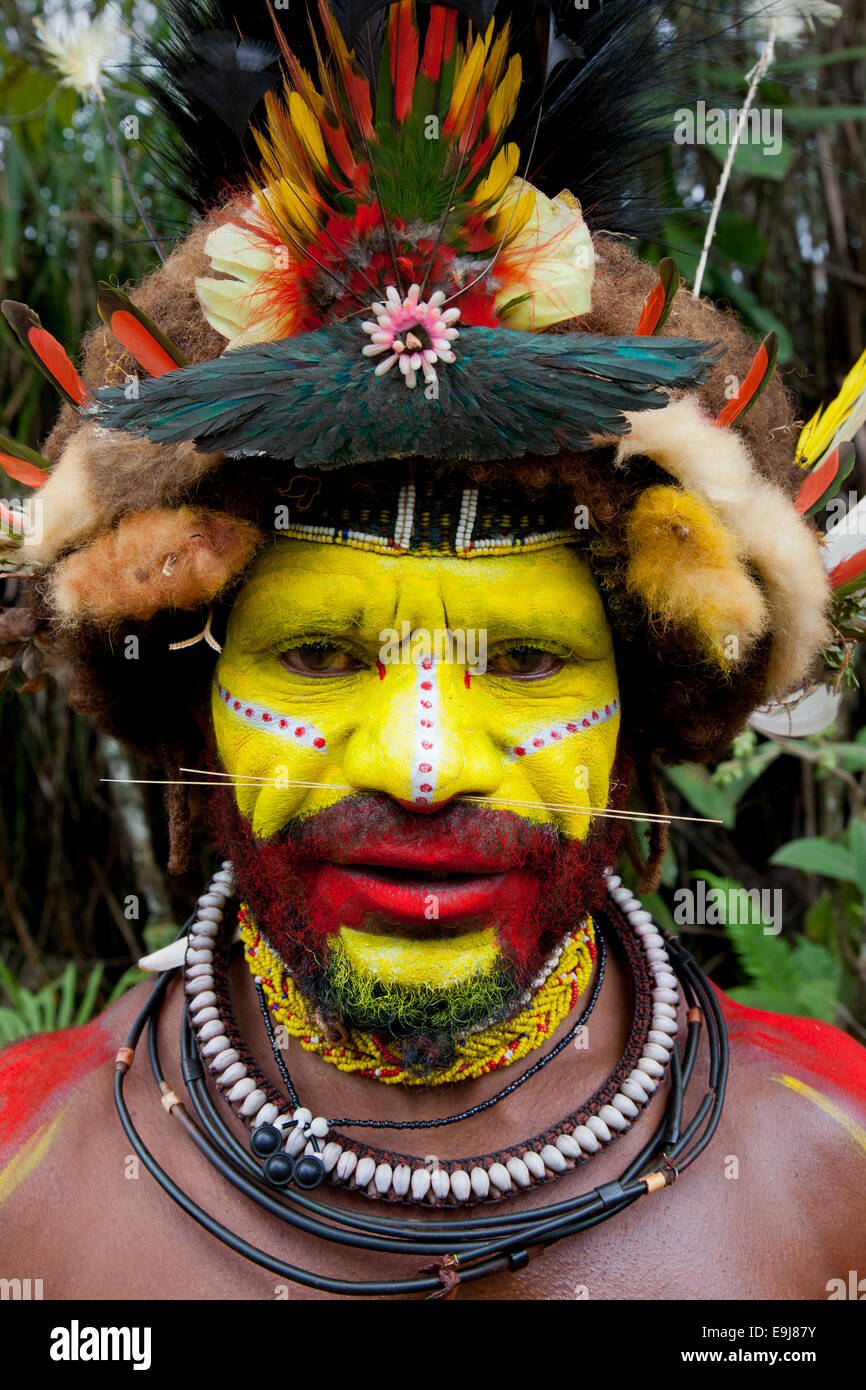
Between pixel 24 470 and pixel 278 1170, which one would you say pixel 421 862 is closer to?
pixel 278 1170

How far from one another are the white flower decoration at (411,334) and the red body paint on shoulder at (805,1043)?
1234mm

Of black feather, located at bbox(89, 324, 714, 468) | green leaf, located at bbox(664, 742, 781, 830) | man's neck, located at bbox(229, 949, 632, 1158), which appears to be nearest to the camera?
black feather, located at bbox(89, 324, 714, 468)

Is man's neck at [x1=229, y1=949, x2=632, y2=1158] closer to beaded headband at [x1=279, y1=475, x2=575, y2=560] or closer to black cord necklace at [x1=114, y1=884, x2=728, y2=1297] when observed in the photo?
black cord necklace at [x1=114, y1=884, x2=728, y2=1297]

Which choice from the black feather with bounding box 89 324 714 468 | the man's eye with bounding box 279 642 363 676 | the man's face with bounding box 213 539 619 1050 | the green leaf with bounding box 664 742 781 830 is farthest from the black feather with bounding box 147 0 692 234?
the green leaf with bounding box 664 742 781 830

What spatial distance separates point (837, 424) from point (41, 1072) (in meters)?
1.79

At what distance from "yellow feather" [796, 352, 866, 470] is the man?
0.24 feet

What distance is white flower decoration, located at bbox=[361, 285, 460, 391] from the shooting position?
1.38 meters

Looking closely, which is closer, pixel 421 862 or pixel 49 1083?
pixel 421 862

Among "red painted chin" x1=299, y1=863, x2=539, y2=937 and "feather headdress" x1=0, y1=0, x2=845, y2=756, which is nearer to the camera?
"feather headdress" x1=0, y1=0, x2=845, y2=756

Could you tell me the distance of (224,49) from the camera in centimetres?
158

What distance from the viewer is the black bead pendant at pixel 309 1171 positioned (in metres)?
1.56

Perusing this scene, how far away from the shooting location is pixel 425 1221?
1608mm

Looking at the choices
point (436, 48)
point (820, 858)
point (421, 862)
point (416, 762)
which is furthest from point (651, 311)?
point (820, 858)

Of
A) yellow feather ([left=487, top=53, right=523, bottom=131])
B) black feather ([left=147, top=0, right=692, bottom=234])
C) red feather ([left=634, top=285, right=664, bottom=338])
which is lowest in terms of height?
red feather ([left=634, top=285, right=664, bottom=338])
